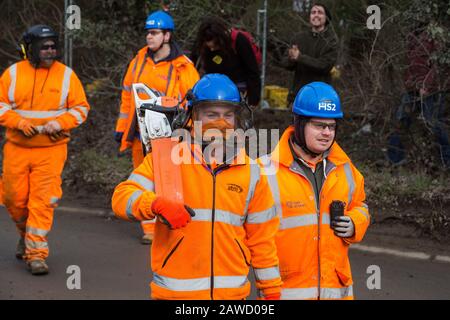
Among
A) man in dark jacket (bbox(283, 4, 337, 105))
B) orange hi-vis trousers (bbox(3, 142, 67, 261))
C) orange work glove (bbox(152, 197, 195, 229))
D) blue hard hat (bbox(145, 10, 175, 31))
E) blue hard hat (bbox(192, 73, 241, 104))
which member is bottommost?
orange hi-vis trousers (bbox(3, 142, 67, 261))

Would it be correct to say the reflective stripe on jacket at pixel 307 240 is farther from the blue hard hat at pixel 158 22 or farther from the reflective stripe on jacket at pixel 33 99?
the blue hard hat at pixel 158 22

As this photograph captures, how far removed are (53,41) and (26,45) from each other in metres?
0.23

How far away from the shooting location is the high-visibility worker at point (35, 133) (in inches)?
294

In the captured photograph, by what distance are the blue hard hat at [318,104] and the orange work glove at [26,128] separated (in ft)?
10.1

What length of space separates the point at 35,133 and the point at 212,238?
3384mm

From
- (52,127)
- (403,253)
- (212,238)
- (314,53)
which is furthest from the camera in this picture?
(314,53)

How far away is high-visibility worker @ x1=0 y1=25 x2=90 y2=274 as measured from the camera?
747 cm

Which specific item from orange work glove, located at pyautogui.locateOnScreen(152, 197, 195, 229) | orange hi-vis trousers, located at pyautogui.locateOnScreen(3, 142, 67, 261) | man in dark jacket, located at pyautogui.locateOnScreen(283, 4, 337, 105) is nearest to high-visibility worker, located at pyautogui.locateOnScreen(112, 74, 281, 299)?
orange work glove, located at pyautogui.locateOnScreen(152, 197, 195, 229)

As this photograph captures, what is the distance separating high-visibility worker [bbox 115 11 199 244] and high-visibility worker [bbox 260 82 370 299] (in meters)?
3.22

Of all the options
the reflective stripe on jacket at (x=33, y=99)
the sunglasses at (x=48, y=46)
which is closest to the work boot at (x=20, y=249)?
the reflective stripe on jacket at (x=33, y=99)

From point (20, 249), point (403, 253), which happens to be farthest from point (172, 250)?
point (403, 253)

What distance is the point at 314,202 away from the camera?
484 centimetres

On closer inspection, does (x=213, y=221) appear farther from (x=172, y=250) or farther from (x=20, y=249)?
(x=20, y=249)

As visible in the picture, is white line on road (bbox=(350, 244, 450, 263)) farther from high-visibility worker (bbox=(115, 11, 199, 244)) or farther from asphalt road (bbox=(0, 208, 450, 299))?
high-visibility worker (bbox=(115, 11, 199, 244))
